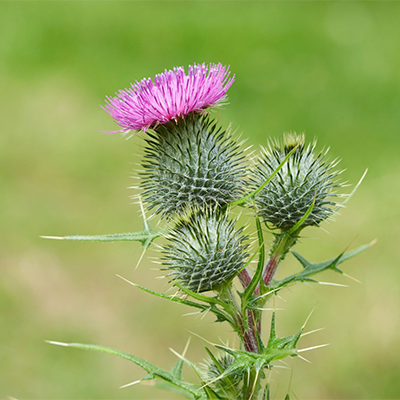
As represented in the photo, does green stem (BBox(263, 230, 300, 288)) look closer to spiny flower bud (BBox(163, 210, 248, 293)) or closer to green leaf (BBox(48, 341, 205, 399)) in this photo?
spiny flower bud (BBox(163, 210, 248, 293))

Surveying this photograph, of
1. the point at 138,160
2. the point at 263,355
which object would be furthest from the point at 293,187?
the point at 138,160

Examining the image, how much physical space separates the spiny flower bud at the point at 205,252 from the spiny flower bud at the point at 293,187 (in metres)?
0.22

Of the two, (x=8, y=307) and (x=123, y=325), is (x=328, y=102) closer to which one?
(x=123, y=325)

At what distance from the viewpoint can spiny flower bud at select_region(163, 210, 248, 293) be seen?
7.24ft

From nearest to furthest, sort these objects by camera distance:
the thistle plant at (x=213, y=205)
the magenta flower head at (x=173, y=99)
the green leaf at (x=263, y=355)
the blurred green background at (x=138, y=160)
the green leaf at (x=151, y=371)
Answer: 1. the green leaf at (x=263, y=355)
2. the green leaf at (x=151, y=371)
3. the thistle plant at (x=213, y=205)
4. the magenta flower head at (x=173, y=99)
5. the blurred green background at (x=138, y=160)

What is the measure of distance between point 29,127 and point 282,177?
714cm

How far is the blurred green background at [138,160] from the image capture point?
5559 mm

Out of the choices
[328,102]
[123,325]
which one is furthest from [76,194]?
[328,102]

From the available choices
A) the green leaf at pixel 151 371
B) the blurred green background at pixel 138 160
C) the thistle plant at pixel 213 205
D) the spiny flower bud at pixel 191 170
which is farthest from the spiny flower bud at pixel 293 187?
the blurred green background at pixel 138 160

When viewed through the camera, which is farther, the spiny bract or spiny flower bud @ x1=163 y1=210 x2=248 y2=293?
spiny flower bud @ x1=163 y1=210 x2=248 y2=293

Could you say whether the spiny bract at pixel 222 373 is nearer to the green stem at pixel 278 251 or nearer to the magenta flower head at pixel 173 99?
the green stem at pixel 278 251

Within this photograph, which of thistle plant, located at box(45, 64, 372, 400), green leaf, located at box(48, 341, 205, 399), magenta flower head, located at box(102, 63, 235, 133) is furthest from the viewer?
magenta flower head, located at box(102, 63, 235, 133)

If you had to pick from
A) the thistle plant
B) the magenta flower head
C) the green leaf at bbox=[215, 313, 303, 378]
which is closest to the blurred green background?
the thistle plant

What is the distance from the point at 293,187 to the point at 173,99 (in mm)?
691
